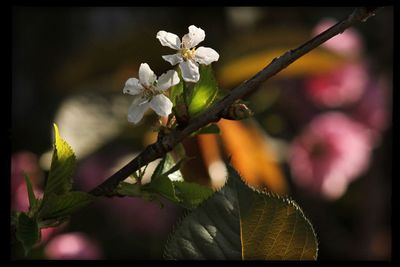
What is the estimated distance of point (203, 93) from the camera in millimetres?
392

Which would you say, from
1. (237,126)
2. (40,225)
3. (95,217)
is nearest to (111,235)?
(95,217)

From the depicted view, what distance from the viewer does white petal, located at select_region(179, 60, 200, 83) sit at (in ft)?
1.20

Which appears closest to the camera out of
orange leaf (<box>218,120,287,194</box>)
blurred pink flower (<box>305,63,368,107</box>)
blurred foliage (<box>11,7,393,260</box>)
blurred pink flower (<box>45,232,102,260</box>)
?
blurred pink flower (<box>45,232,102,260</box>)

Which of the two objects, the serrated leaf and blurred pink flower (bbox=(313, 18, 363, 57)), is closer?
the serrated leaf

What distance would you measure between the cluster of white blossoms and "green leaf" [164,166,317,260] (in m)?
0.06

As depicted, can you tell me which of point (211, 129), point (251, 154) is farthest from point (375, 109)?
point (211, 129)

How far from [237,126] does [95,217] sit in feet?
1.26

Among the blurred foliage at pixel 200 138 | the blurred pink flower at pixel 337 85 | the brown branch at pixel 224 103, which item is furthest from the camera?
the blurred pink flower at pixel 337 85

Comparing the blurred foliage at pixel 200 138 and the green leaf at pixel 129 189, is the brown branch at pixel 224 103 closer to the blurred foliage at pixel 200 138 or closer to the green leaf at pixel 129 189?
the green leaf at pixel 129 189

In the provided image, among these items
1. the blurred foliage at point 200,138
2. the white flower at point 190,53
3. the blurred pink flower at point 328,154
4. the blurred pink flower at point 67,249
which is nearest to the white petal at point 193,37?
the white flower at point 190,53

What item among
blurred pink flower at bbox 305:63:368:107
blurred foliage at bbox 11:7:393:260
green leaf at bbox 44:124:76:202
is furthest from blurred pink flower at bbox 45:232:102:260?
blurred pink flower at bbox 305:63:368:107

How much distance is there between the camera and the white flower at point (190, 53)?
37cm

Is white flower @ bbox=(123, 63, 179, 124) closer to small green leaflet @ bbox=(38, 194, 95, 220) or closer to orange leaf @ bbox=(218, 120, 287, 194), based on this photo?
small green leaflet @ bbox=(38, 194, 95, 220)

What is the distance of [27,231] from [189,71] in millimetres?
110
